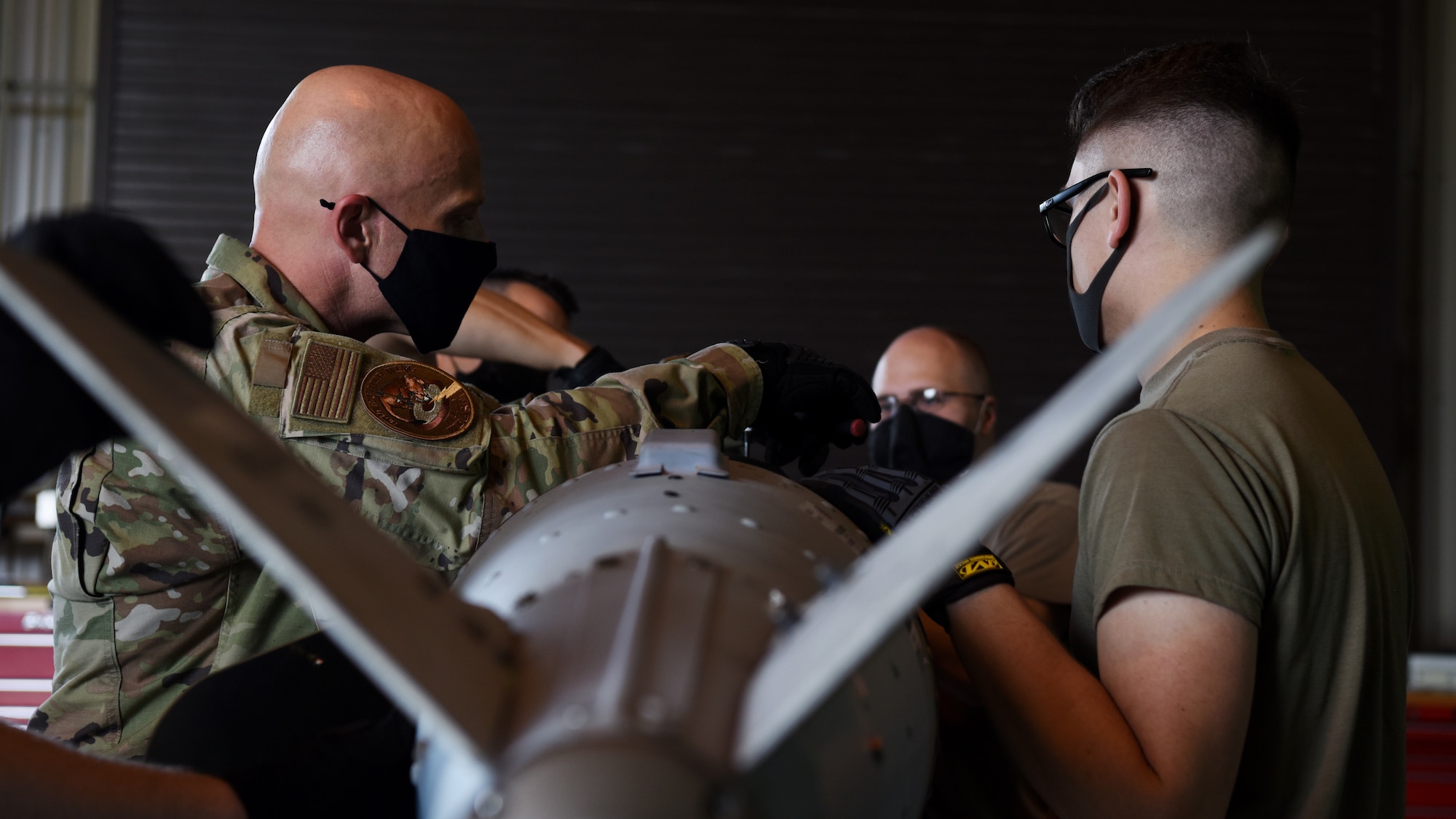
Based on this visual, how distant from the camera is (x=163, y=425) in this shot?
1.47 ft

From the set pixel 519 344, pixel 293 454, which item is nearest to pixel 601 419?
pixel 293 454

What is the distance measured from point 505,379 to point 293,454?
78.5 inches

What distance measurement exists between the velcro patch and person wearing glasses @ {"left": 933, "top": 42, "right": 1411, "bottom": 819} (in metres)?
0.72

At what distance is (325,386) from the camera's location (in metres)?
1.16

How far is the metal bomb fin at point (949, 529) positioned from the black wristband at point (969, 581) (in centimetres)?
55

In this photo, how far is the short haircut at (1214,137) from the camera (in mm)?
1237

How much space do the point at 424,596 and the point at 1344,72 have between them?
17.0ft

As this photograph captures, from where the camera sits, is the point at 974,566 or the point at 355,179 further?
the point at 355,179

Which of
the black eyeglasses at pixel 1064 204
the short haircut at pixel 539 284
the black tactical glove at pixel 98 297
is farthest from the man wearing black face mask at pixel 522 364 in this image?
the black tactical glove at pixel 98 297

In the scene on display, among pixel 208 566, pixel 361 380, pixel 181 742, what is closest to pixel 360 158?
pixel 361 380

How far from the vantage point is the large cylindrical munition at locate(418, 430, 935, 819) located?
463 millimetres

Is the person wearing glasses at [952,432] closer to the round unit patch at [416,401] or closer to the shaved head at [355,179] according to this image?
the shaved head at [355,179]

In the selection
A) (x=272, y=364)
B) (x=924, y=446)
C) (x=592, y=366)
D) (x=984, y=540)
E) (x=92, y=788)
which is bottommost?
(x=984, y=540)

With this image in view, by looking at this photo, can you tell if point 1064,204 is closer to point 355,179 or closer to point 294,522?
point 355,179
